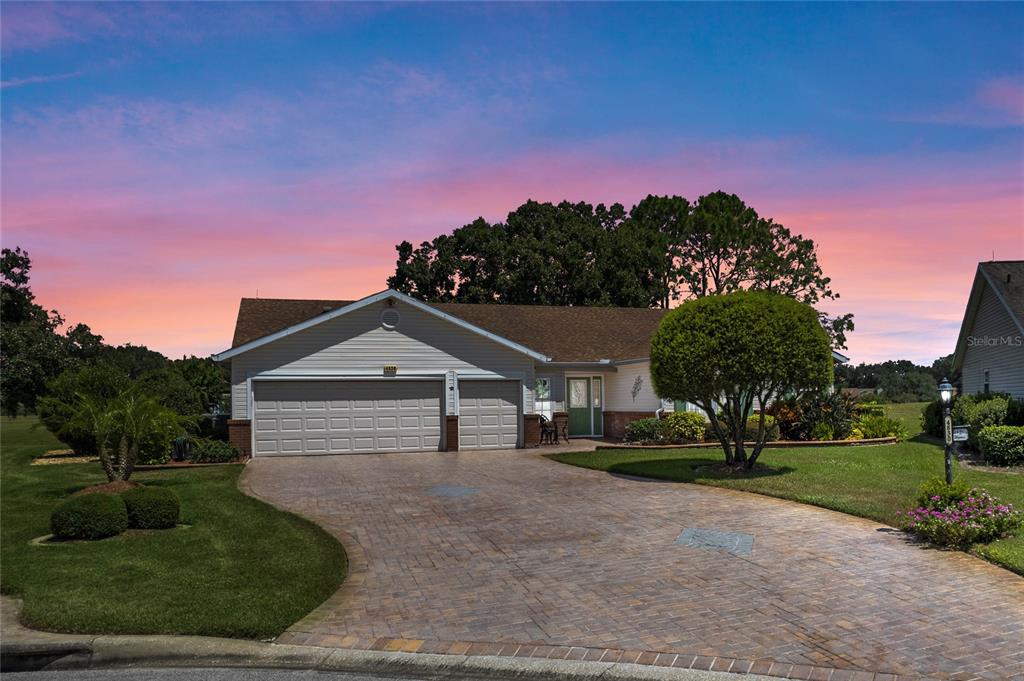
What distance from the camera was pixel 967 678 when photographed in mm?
5891

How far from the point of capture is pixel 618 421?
27.2 metres

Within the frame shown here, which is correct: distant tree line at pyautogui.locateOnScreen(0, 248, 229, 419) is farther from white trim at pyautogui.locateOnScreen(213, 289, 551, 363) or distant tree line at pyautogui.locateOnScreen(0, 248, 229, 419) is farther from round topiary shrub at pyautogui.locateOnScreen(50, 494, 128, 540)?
round topiary shrub at pyautogui.locateOnScreen(50, 494, 128, 540)

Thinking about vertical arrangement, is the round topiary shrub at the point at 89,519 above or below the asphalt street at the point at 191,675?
above

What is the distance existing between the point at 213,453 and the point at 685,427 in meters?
13.7

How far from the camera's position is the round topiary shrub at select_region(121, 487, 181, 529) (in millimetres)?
11461

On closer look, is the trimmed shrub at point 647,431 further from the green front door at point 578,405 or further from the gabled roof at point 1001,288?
the gabled roof at point 1001,288

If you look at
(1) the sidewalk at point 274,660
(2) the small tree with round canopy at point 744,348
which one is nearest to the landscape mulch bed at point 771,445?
(2) the small tree with round canopy at point 744,348

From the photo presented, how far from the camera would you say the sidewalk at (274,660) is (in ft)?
20.3

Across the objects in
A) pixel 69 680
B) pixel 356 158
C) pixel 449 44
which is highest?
pixel 449 44

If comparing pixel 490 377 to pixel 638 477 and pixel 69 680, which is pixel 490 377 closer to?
pixel 638 477

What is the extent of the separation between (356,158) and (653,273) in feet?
121

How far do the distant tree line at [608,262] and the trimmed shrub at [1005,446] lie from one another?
3055 cm

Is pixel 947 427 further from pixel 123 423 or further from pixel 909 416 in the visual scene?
pixel 909 416

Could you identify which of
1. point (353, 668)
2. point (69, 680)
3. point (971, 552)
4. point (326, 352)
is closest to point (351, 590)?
point (353, 668)
